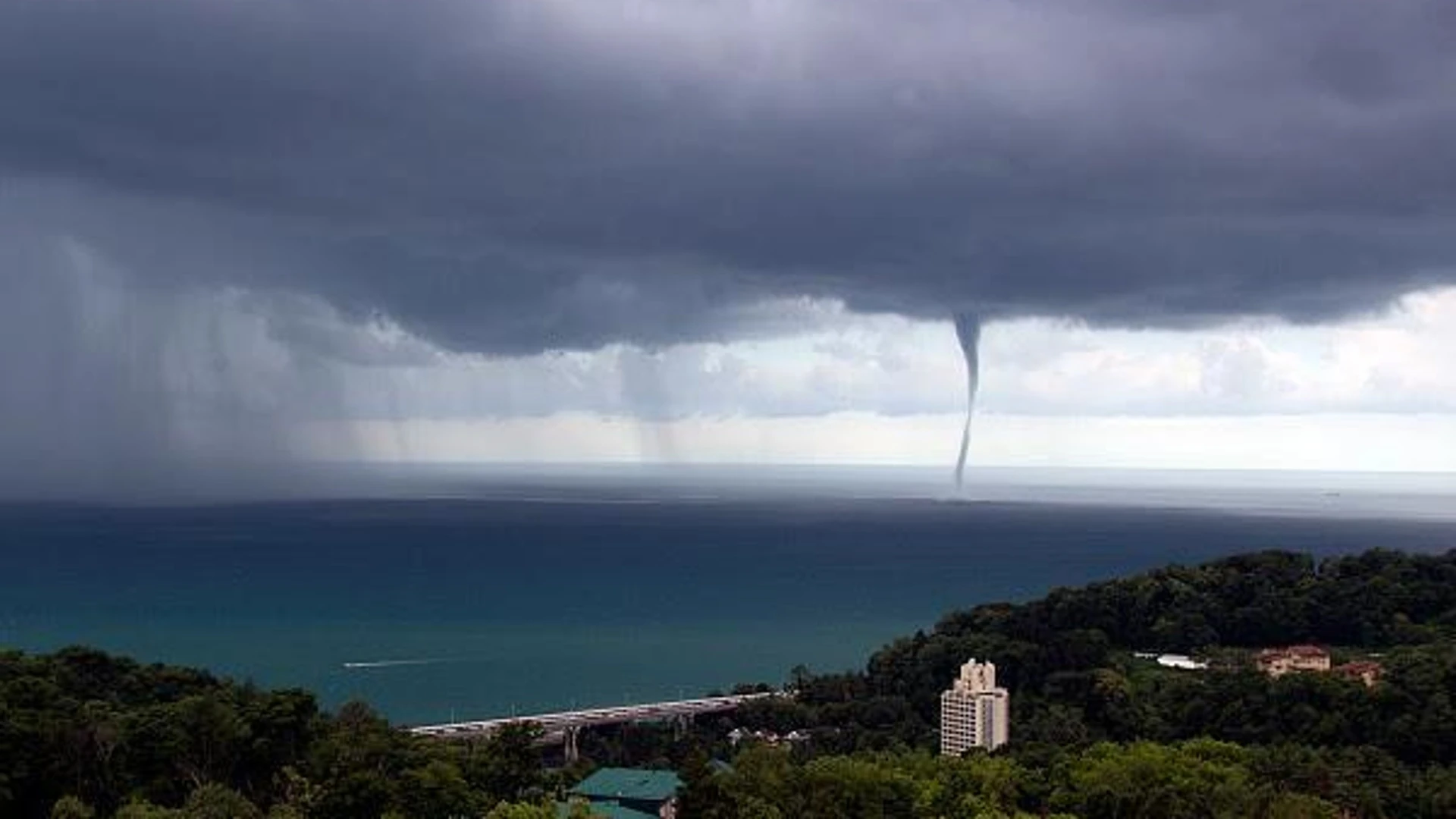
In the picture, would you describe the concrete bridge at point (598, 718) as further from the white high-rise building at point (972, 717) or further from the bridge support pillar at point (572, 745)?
the white high-rise building at point (972, 717)

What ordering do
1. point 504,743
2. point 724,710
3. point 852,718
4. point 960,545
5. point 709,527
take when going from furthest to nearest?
1. point 709,527
2. point 960,545
3. point 724,710
4. point 852,718
5. point 504,743

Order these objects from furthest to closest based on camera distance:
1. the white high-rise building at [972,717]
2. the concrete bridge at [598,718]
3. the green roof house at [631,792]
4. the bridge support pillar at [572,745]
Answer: the bridge support pillar at [572,745] → the concrete bridge at [598,718] → the white high-rise building at [972,717] → the green roof house at [631,792]

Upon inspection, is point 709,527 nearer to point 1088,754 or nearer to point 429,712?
point 429,712

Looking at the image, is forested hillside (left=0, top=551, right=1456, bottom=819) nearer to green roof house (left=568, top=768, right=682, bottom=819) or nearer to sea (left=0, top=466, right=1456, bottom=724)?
green roof house (left=568, top=768, right=682, bottom=819)

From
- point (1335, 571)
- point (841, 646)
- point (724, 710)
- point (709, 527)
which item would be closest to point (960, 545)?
point (709, 527)

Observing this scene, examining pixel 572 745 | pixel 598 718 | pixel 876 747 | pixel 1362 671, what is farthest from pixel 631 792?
pixel 1362 671

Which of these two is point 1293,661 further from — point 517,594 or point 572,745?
Answer: point 517,594

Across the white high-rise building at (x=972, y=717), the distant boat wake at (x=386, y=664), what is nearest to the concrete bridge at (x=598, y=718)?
the white high-rise building at (x=972, y=717)
